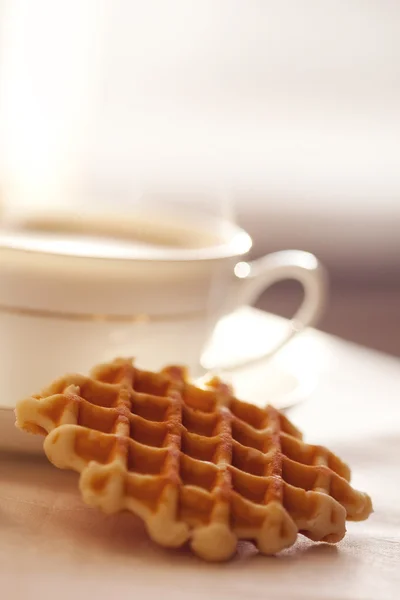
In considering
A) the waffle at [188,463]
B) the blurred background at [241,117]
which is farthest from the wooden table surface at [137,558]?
the blurred background at [241,117]

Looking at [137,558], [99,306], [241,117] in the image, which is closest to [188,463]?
[137,558]

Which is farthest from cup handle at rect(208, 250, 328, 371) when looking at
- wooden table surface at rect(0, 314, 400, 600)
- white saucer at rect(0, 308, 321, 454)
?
wooden table surface at rect(0, 314, 400, 600)

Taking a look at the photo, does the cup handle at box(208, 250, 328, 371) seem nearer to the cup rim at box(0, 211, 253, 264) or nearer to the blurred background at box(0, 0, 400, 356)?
the cup rim at box(0, 211, 253, 264)

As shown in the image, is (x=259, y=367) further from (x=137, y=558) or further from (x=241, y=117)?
(x=241, y=117)

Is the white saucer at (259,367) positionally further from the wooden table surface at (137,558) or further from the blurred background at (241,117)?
the blurred background at (241,117)

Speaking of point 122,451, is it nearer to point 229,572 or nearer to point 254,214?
point 229,572

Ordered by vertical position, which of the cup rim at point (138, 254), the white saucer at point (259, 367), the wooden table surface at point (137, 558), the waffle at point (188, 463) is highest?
the cup rim at point (138, 254)
